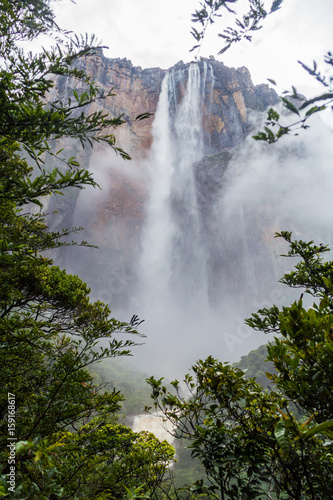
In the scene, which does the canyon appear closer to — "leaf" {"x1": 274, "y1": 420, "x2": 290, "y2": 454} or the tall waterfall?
the tall waterfall

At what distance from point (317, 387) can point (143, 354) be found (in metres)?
46.9

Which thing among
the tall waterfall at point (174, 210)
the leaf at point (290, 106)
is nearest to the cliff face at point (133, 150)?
the tall waterfall at point (174, 210)

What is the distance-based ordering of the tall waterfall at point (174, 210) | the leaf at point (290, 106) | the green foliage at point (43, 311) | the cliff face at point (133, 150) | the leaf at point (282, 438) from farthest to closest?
1. the tall waterfall at point (174, 210)
2. the cliff face at point (133, 150)
3. the green foliage at point (43, 311)
4. the leaf at point (290, 106)
5. the leaf at point (282, 438)

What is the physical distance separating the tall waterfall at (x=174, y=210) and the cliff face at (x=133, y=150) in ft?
3.60

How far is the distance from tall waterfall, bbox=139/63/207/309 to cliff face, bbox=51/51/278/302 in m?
1.10

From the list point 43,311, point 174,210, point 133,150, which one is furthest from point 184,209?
point 43,311

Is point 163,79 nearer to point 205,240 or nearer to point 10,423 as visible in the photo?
point 205,240

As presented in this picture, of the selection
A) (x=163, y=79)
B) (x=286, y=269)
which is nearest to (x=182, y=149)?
(x=163, y=79)

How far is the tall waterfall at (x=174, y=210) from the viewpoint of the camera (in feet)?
151

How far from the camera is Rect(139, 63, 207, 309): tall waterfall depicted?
1813 inches

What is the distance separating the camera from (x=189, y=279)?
4678cm

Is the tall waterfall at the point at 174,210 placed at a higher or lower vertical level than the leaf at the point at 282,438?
higher

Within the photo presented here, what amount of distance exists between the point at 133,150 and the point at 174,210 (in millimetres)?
13313

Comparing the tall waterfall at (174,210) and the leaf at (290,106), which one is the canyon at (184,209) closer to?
the tall waterfall at (174,210)
